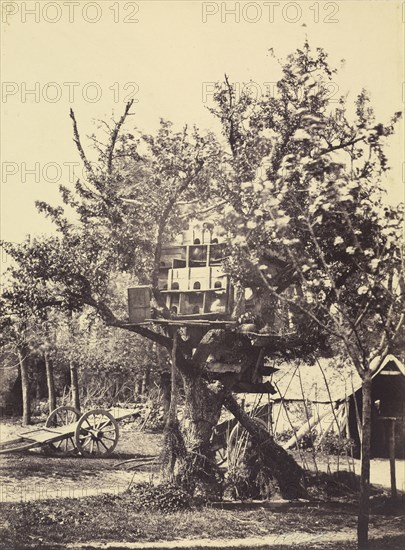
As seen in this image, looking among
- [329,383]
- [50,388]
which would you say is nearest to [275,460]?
[329,383]

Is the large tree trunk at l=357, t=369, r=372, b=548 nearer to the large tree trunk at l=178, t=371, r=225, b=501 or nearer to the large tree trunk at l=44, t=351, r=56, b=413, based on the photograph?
the large tree trunk at l=178, t=371, r=225, b=501

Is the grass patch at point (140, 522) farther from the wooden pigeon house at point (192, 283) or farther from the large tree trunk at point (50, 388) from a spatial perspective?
the large tree trunk at point (50, 388)

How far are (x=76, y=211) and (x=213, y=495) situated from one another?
22.2 feet

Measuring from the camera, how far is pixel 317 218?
306 inches

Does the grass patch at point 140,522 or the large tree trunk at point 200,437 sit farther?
the large tree trunk at point 200,437

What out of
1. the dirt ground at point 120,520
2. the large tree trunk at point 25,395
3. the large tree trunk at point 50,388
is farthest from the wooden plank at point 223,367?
the large tree trunk at point 25,395

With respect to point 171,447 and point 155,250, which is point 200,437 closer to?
point 171,447

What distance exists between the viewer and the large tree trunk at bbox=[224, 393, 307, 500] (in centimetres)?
1224

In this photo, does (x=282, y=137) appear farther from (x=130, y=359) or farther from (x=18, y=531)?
(x=130, y=359)

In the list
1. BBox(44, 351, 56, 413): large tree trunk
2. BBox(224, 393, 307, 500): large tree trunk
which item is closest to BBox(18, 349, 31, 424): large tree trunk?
BBox(44, 351, 56, 413): large tree trunk

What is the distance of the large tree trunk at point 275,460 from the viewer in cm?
1224

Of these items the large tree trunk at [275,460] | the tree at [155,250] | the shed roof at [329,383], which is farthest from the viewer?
the shed roof at [329,383]

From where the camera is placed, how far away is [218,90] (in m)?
11.6

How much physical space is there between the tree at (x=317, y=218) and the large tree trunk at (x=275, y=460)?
5.97ft
